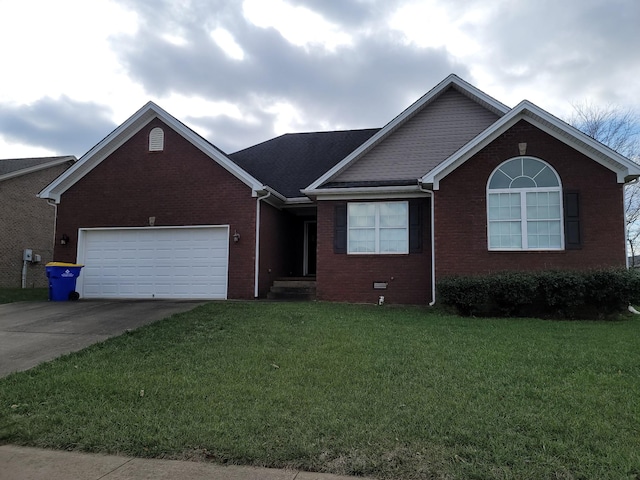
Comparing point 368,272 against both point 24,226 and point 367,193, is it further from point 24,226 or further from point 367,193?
point 24,226

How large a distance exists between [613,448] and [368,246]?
380 inches

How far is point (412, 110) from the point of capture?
13742 mm

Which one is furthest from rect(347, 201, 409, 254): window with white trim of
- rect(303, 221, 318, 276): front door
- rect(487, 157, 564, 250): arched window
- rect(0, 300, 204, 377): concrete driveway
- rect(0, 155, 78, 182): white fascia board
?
rect(0, 155, 78, 182): white fascia board

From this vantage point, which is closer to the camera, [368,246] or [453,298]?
[453,298]

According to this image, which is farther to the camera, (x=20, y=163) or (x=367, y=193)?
(x=20, y=163)

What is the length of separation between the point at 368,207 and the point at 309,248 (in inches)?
183

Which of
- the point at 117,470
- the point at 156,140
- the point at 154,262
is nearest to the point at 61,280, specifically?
the point at 154,262

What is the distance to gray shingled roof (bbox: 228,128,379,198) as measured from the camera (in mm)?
16078

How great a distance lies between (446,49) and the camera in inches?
586

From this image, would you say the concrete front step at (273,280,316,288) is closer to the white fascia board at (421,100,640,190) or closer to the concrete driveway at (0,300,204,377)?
the concrete driveway at (0,300,204,377)

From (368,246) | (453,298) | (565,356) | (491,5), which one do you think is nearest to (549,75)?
(491,5)

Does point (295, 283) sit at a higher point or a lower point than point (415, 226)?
lower

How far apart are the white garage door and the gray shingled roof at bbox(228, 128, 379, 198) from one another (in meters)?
3.29

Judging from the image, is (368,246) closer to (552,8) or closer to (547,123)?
(547,123)
